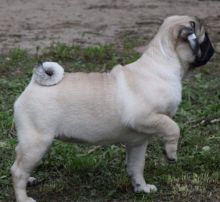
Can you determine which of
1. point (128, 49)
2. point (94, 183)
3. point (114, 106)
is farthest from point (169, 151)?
point (128, 49)

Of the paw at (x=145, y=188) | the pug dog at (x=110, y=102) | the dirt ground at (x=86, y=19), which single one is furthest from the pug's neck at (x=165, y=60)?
the dirt ground at (x=86, y=19)

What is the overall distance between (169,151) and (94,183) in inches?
31.8

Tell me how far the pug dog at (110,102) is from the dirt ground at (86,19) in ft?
13.6

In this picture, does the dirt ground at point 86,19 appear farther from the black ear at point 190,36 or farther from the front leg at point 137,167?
the black ear at point 190,36

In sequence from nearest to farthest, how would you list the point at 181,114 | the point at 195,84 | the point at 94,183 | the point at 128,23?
the point at 94,183, the point at 181,114, the point at 195,84, the point at 128,23

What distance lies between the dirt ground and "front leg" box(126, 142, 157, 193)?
406 centimetres

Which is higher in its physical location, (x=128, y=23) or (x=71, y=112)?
(x=71, y=112)

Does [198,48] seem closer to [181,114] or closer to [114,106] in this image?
[114,106]

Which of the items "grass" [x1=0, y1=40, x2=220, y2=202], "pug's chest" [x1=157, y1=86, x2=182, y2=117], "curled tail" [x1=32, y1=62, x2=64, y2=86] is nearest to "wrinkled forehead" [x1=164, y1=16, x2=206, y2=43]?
"pug's chest" [x1=157, y1=86, x2=182, y2=117]

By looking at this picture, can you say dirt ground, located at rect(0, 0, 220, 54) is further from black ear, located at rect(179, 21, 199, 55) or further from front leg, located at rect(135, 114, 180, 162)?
front leg, located at rect(135, 114, 180, 162)

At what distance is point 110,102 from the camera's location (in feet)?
15.6

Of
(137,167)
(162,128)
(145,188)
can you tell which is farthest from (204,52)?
(145,188)

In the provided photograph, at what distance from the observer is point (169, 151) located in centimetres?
478

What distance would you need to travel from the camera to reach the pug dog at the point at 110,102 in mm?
4680
